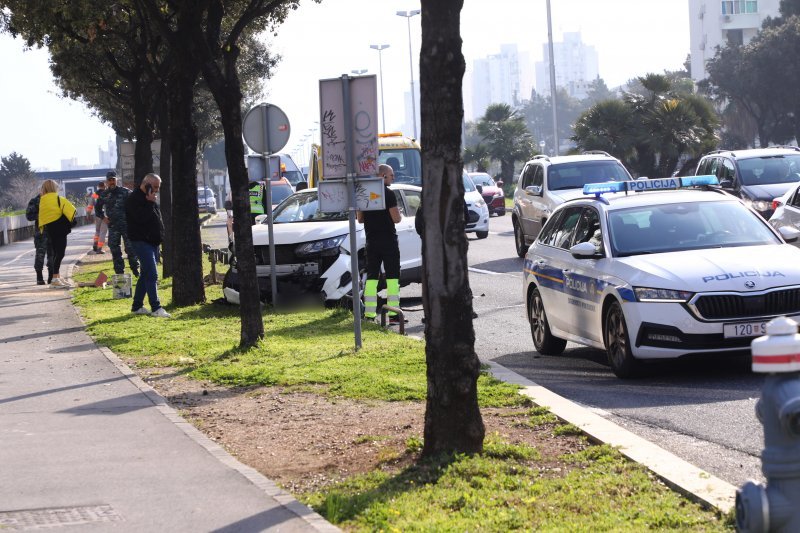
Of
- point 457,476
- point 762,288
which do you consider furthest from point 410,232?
point 457,476

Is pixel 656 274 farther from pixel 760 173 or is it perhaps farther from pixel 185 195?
pixel 760 173

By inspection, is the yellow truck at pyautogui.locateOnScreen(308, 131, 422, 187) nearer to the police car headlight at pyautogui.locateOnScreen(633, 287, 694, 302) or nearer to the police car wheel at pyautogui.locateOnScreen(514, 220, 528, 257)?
the police car wheel at pyautogui.locateOnScreen(514, 220, 528, 257)

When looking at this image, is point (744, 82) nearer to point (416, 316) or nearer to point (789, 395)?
point (416, 316)

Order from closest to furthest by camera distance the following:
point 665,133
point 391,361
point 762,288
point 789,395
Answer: point 789,395, point 762,288, point 391,361, point 665,133

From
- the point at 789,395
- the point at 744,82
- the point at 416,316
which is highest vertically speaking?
the point at 744,82

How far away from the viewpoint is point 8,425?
29.9 feet

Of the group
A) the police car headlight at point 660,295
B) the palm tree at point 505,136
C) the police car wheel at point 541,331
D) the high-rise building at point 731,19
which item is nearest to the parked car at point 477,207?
the police car wheel at point 541,331

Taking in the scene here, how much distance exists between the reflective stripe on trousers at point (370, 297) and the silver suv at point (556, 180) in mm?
8693

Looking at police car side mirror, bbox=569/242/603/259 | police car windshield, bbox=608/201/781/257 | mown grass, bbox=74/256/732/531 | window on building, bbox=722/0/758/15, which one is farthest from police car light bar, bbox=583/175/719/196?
window on building, bbox=722/0/758/15

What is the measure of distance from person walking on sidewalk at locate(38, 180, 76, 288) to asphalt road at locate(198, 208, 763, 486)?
969 centimetres

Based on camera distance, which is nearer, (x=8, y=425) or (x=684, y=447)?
(x=684, y=447)

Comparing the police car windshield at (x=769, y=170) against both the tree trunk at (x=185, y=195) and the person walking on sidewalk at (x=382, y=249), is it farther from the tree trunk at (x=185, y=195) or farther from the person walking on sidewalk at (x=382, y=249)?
the tree trunk at (x=185, y=195)

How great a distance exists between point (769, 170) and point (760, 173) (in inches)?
7.0

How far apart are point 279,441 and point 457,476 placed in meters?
1.99
